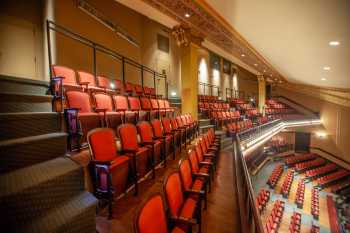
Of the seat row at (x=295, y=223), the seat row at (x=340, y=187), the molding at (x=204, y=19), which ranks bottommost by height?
the seat row at (x=340, y=187)

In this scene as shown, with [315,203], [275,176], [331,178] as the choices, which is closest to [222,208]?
[315,203]

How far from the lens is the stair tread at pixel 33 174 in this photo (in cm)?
73

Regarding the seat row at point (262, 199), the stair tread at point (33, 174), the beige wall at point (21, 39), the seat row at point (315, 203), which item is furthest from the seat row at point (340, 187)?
the beige wall at point (21, 39)

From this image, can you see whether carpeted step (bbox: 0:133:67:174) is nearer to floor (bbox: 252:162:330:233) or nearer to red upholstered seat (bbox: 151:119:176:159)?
red upholstered seat (bbox: 151:119:176:159)

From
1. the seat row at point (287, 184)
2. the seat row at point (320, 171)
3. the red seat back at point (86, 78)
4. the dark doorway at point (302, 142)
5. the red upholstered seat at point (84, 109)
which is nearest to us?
the red upholstered seat at point (84, 109)

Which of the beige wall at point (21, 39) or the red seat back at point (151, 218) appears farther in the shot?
the beige wall at point (21, 39)

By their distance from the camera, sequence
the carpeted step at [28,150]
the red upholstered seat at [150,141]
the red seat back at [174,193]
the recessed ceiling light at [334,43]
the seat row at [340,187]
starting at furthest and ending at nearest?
the seat row at [340,187], the recessed ceiling light at [334,43], the red upholstered seat at [150,141], the red seat back at [174,193], the carpeted step at [28,150]

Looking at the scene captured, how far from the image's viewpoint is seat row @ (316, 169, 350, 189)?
7371 millimetres

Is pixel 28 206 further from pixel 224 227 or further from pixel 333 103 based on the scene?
pixel 333 103

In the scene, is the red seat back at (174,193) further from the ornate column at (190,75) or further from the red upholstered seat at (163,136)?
the ornate column at (190,75)

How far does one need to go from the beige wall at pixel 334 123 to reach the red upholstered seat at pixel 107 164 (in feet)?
31.0

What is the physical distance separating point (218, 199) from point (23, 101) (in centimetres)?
167

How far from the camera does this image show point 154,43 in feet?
18.4

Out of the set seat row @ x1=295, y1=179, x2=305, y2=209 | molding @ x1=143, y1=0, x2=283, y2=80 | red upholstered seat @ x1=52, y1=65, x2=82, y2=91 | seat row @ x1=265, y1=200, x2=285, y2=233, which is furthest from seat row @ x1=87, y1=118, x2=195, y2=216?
seat row @ x1=295, y1=179, x2=305, y2=209
